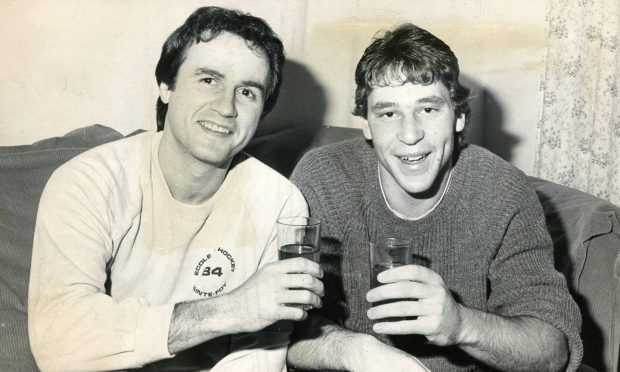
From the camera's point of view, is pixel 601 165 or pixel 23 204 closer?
pixel 23 204

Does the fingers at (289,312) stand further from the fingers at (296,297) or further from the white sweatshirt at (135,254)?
the white sweatshirt at (135,254)

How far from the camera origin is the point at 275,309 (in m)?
1.12

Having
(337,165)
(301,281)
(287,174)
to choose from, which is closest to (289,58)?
(287,174)

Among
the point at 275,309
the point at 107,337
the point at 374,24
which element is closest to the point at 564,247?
the point at 374,24

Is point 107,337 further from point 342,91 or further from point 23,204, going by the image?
point 342,91

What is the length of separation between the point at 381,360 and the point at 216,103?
2.07 ft

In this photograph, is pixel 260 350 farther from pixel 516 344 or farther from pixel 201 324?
pixel 516 344

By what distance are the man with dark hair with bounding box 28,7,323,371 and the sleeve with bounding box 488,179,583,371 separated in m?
0.51

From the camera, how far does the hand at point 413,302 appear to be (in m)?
1.17

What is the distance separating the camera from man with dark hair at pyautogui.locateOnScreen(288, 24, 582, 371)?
4.75 feet

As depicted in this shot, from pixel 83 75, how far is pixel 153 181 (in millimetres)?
679

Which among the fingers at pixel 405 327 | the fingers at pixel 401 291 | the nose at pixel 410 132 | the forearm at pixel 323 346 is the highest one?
the nose at pixel 410 132

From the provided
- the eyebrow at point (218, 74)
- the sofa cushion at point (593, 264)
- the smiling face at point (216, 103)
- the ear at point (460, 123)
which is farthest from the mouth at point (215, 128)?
the sofa cushion at point (593, 264)

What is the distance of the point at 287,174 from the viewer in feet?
6.87
